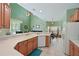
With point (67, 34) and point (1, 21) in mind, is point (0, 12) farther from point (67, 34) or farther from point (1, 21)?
point (67, 34)

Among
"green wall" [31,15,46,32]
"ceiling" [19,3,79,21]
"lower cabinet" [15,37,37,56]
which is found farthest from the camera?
"green wall" [31,15,46,32]

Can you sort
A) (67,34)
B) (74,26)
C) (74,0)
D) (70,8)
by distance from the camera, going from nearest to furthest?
(74,0)
(74,26)
(67,34)
(70,8)

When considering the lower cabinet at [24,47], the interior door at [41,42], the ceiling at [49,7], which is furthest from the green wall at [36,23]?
the lower cabinet at [24,47]

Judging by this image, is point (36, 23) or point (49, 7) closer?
point (49, 7)

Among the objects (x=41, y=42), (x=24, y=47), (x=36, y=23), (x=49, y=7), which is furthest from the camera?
(x=36, y=23)

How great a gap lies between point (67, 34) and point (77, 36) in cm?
64

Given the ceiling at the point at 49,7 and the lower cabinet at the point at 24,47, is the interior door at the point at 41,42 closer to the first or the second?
the ceiling at the point at 49,7

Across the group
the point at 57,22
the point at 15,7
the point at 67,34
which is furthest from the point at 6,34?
the point at 57,22

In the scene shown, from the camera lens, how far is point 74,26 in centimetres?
547

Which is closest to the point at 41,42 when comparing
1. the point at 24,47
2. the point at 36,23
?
the point at 24,47

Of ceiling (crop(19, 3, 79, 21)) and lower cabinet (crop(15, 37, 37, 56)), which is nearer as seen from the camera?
lower cabinet (crop(15, 37, 37, 56))

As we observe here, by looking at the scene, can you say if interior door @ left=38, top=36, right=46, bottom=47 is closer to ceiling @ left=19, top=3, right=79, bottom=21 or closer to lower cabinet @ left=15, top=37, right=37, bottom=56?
ceiling @ left=19, top=3, right=79, bottom=21

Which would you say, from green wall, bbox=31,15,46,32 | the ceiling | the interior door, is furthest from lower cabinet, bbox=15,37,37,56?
green wall, bbox=31,15,46,32

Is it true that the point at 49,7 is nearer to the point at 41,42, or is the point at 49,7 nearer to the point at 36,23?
the point at 41,42
